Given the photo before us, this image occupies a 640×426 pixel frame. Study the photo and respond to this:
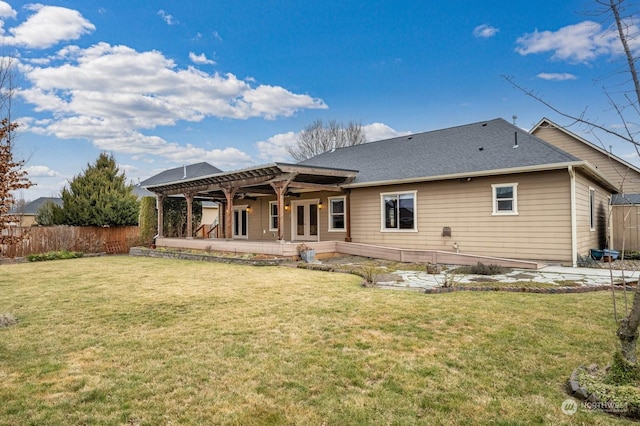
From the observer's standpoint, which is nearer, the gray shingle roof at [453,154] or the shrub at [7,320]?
the shrub at [7,320]

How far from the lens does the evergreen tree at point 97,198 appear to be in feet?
58.2

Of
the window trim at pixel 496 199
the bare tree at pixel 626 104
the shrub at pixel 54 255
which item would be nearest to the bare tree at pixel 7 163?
the bare tree at pixel 626 104

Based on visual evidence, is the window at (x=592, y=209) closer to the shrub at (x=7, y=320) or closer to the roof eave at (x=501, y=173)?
the roof eave at (x=501, y=173)

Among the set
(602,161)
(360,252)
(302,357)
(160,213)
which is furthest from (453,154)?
(160,213)

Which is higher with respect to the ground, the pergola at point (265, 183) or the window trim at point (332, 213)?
the pergola at point (265, 183)

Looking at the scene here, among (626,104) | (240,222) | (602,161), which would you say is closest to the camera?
(626,104)

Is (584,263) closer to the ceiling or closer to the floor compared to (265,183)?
closer to the floor

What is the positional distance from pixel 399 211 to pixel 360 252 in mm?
2111

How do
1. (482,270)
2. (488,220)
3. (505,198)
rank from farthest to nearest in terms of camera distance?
1. (488,220)
2. (505,198)
3. (482,270)

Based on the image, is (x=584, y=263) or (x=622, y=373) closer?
(x=622, y=373)

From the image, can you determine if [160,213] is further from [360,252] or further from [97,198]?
[360,252]

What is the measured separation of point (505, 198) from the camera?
11.0m

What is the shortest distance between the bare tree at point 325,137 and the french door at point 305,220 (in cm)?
1849

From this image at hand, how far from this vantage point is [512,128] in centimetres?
1293
